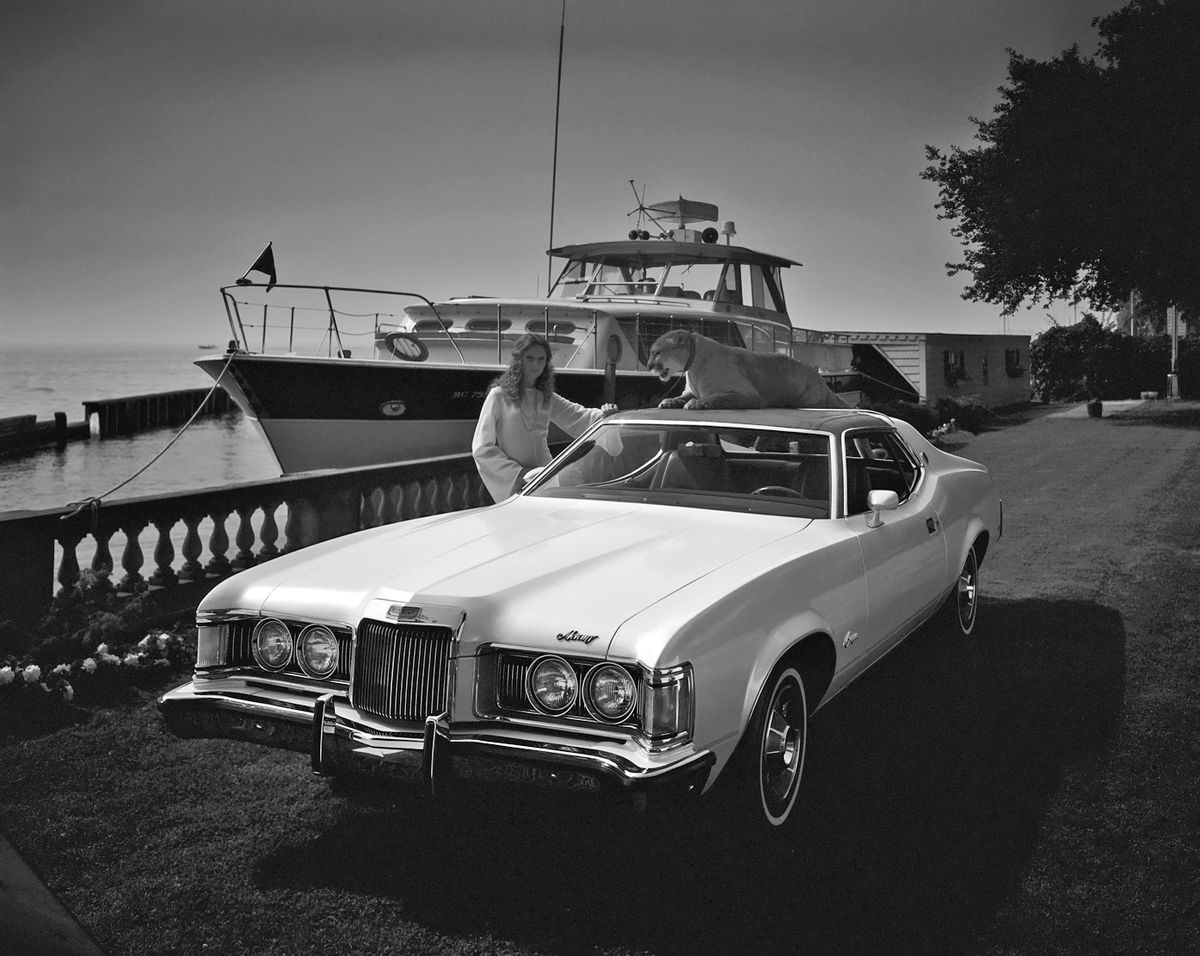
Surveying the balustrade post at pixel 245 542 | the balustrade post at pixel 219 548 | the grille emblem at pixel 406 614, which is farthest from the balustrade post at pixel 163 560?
the grille emblem at pixel 406 614

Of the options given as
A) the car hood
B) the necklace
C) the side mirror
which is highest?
the necklace

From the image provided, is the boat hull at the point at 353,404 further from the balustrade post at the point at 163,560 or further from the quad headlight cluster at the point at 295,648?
the quad headlight cluster at the point at 295,648

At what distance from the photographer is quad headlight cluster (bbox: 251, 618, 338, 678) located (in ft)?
11.8

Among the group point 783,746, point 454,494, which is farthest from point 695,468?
point 454,494

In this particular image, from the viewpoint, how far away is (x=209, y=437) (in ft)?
162

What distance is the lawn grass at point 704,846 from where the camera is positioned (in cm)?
319

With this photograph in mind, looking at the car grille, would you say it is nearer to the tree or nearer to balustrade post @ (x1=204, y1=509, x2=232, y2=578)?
balustrade post @ (x1=204, y1=509, x2=232, y2=578)

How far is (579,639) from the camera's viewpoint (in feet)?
10.6

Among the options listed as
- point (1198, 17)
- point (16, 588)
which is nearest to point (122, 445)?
point (1198, 17)

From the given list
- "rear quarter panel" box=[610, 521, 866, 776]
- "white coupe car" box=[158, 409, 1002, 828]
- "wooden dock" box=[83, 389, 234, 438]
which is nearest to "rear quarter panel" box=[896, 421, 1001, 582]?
"white coupe car" box=[158, 409, 1002, 828]

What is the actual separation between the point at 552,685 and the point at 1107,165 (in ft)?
88.8

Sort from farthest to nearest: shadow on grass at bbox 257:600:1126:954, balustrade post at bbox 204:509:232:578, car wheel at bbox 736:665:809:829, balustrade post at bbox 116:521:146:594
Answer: balustrade post at bbox 204:509:232:578 → balustrade post at bbox 116:521:146:594 → car wheel at bbox 736:665:809:829 → shadow on grass at bbox 257:600:1126:954

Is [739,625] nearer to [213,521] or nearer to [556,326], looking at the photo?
[213,521]

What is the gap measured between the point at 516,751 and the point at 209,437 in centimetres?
4918
